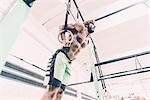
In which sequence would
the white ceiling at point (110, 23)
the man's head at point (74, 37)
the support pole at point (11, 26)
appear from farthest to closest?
the white ceiling at point (110, 23)
the man's head at point (74, 37)
the support pole at point (11, 26)

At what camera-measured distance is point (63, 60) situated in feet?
4.04

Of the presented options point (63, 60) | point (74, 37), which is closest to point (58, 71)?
point (63, 60)

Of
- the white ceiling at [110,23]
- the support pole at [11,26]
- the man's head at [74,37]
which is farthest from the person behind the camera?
the white ceiling at [110,23]

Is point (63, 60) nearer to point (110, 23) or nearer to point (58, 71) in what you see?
point (58, 71)

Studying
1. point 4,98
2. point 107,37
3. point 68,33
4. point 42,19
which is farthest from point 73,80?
point 68,33

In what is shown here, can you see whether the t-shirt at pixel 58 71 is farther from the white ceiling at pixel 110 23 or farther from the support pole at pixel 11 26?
the white ceiling at pixel 110 23

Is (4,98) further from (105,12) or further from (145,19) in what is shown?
(145,19)

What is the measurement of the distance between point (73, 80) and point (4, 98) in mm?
3034

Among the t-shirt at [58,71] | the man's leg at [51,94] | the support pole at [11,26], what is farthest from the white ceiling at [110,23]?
the man's leg at [51,94]

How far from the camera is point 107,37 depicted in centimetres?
446

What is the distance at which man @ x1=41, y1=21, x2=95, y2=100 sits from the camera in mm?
1155

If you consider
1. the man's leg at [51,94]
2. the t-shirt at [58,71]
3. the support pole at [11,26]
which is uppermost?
the support pole at [11,26]

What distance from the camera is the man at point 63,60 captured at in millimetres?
1155

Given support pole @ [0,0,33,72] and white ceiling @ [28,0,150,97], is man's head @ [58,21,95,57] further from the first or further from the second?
white ceiling @ [28,0,150,97]
